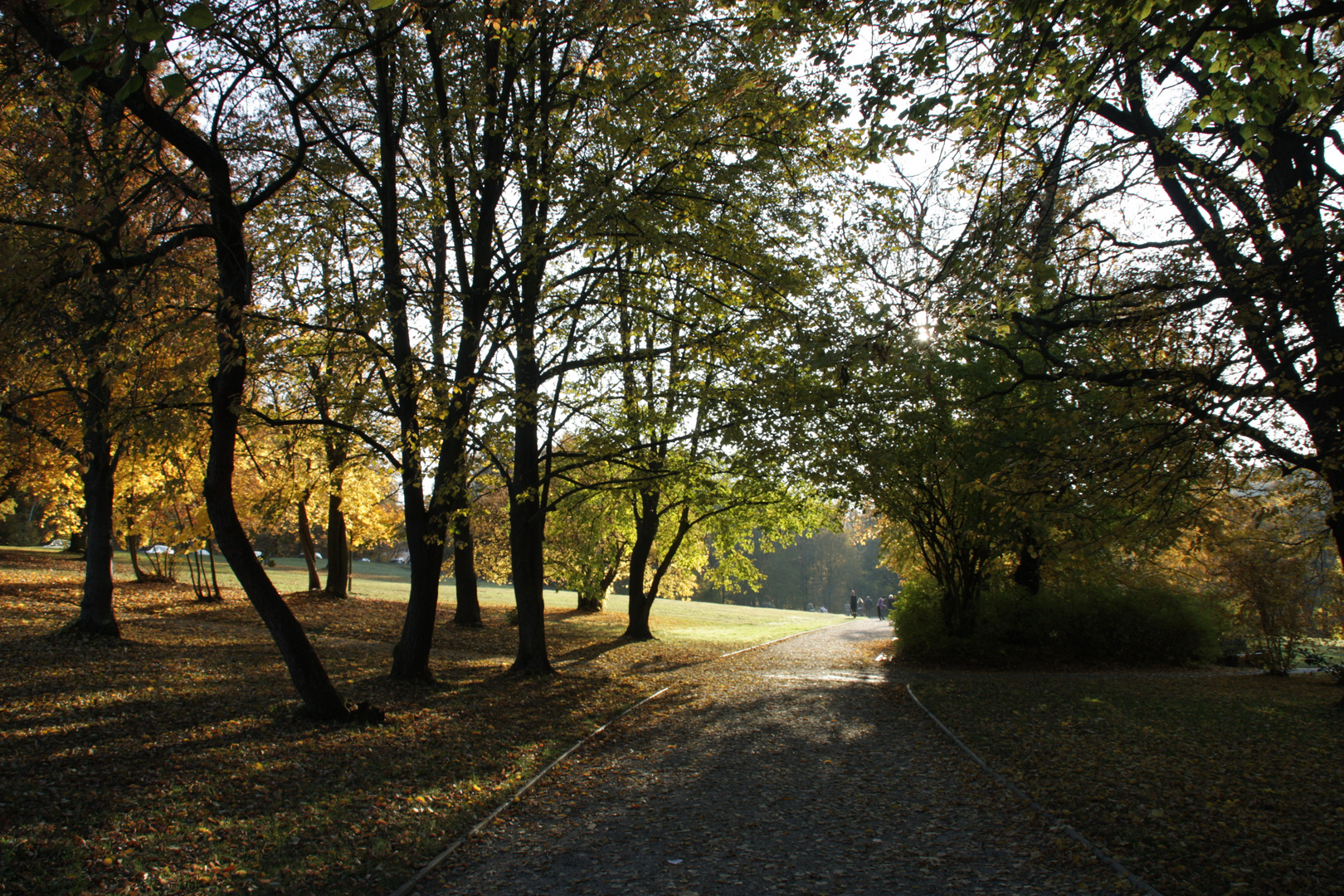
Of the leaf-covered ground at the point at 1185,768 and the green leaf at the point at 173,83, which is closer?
the green leaf at the point at 173,83

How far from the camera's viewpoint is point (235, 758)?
622 cm

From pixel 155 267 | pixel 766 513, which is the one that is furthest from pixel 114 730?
pixel 766 513

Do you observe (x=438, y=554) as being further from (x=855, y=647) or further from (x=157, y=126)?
(x=855, y=647)

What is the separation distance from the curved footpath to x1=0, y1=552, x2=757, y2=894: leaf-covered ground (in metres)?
0.59

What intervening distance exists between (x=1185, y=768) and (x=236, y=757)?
8.91 meters

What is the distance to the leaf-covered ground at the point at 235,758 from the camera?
14.3 feet

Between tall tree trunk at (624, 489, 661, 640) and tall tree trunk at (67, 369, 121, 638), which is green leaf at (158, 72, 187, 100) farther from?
tall tree trunk at (624, 489, 661, 640)

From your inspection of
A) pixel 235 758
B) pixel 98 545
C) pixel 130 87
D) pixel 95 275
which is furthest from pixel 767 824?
pixel 98 545

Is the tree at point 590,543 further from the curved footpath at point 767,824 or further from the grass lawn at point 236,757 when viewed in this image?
the curved footpath at point 767,824

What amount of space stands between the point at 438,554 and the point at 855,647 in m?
15.6

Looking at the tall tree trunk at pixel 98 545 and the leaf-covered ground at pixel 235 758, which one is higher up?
the tall tree trunk at pixel 98 545

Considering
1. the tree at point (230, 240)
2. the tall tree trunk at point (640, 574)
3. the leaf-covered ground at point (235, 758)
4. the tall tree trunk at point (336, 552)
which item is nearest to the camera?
the leaf-covered ground at point (235, 758)

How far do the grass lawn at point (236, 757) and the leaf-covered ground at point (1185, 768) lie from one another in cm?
485

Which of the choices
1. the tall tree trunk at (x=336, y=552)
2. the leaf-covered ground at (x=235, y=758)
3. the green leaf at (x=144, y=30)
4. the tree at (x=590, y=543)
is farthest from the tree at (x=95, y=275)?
the tree at (x=590, y=543)
